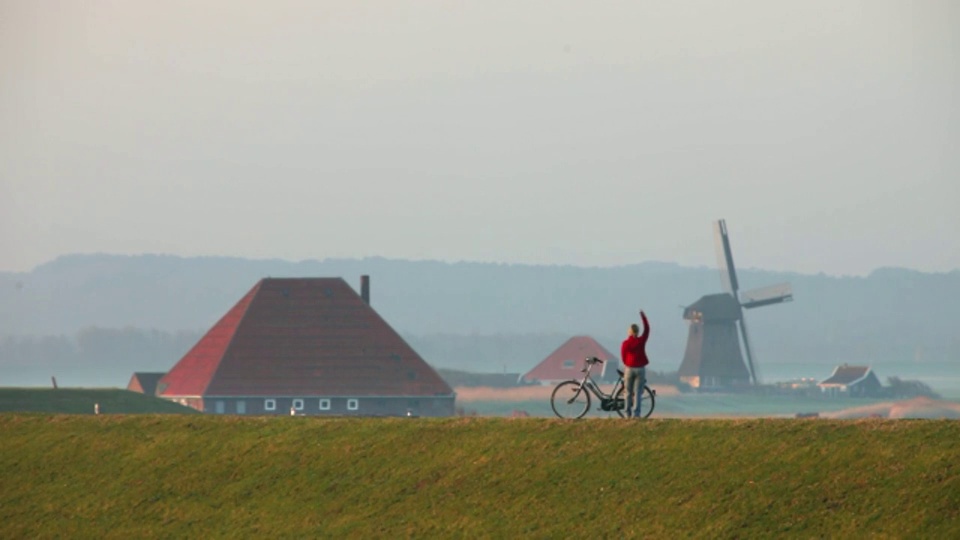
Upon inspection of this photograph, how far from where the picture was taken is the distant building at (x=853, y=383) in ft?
607

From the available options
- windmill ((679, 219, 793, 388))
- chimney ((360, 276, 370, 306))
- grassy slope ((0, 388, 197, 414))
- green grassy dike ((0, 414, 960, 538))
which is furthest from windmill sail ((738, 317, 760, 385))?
green grassy dike ((0, 414, 960, 538))

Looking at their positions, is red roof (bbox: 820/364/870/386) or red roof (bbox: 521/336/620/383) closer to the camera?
red roof (bbox: 521/336/620/383)

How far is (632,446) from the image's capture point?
30.0 m

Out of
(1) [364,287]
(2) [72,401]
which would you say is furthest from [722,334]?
(2) [72,401]

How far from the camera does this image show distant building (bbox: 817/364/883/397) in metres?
185

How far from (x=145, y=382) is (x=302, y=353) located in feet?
45.5

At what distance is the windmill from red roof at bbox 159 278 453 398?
56044 millimetres

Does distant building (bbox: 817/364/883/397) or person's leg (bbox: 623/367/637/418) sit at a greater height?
distant building (bbox: 817/364/883/397)

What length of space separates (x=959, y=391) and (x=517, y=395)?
6039cm

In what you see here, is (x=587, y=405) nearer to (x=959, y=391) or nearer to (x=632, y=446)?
(x=632, y=446)

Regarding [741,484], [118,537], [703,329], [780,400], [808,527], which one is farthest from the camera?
[780,400]

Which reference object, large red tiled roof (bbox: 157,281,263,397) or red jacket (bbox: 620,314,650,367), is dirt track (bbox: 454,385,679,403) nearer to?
large red tiled roof (bbox: 157,281,263,397)

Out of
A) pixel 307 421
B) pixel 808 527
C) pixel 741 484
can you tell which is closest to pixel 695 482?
pixel 741 484

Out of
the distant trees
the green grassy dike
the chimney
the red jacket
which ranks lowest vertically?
the green grassy dike
